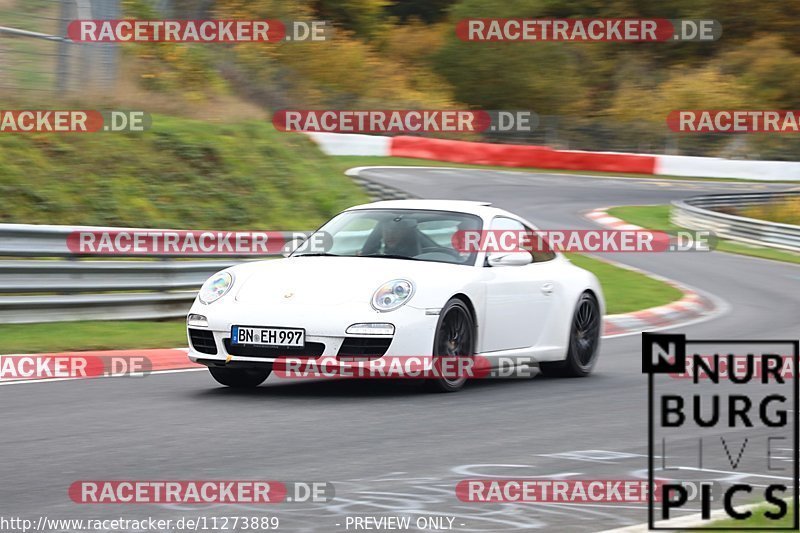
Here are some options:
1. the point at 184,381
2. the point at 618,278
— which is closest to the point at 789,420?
the point at 184,381

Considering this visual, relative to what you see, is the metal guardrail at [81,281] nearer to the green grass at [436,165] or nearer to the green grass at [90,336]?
the green grass at [90,336]

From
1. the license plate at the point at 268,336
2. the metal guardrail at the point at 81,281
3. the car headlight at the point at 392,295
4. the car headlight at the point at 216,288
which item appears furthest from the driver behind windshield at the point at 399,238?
the metal guardrail at the point at 81,281

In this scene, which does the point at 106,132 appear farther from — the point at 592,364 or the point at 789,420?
the point at 789,420

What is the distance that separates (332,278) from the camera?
8.53 m

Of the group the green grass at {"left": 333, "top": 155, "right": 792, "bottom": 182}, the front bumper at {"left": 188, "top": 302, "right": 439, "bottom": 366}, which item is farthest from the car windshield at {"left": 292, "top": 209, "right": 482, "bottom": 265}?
the green grass at {"left": 333, "top": 155, "right": 792, "bottom": 182}

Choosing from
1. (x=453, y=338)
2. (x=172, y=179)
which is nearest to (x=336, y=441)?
(x=453, y=338)

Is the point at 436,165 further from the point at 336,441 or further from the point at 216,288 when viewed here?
the point at 336,441

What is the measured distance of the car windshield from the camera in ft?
30.1

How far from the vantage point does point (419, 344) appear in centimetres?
834

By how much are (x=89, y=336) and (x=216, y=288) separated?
3079mm

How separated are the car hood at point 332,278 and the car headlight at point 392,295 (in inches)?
1.4

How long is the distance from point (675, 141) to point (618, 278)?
29.0 meters

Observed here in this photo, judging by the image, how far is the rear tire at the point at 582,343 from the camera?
10266 mm

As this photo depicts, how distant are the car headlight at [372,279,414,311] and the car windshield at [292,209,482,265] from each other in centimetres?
Answer: 64
